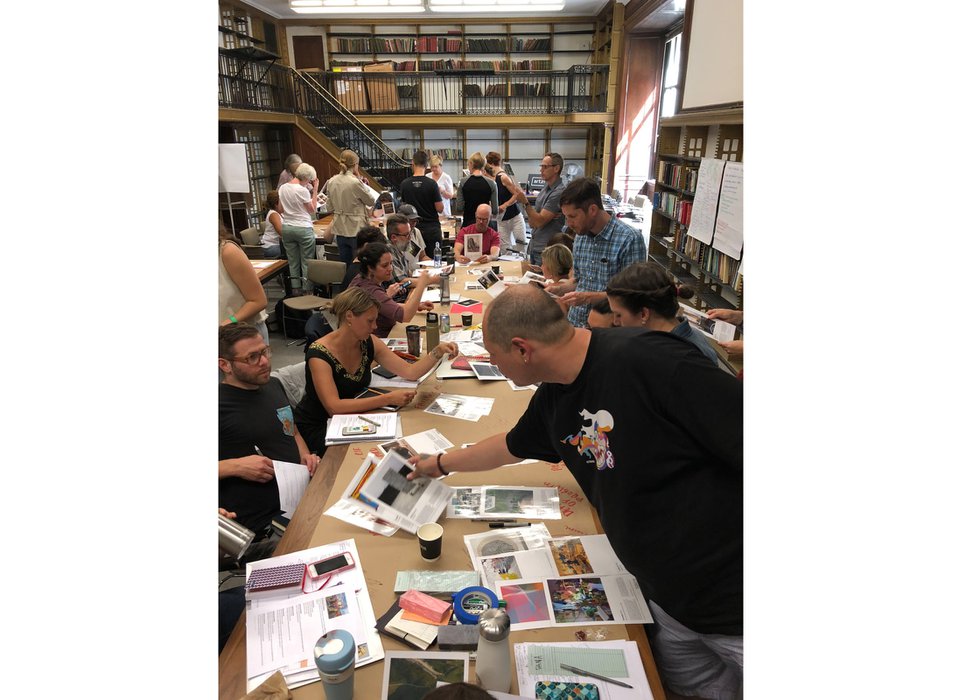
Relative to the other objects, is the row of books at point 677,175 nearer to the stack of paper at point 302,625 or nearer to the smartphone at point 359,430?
the smartphone at point 359,430

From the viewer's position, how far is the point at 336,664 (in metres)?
1.14

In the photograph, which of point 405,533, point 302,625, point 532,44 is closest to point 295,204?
point 405,533

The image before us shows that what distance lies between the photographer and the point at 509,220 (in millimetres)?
6609

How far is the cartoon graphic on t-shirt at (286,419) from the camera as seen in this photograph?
2398 millimetres

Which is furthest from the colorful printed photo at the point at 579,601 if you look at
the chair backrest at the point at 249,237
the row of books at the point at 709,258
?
the chair backrest at the point at 249,237

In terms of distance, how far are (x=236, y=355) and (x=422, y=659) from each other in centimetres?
147

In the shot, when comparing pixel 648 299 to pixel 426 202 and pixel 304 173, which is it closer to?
pixel 426 202

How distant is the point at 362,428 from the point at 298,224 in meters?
4.50

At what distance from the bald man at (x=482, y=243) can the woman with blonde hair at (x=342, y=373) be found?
324cm

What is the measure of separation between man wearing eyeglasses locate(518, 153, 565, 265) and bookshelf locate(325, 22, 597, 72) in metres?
7.17

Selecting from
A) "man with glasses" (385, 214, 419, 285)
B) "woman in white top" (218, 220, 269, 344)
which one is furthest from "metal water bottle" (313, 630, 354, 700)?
"man with glasses" (385, 214, 419, 285)
